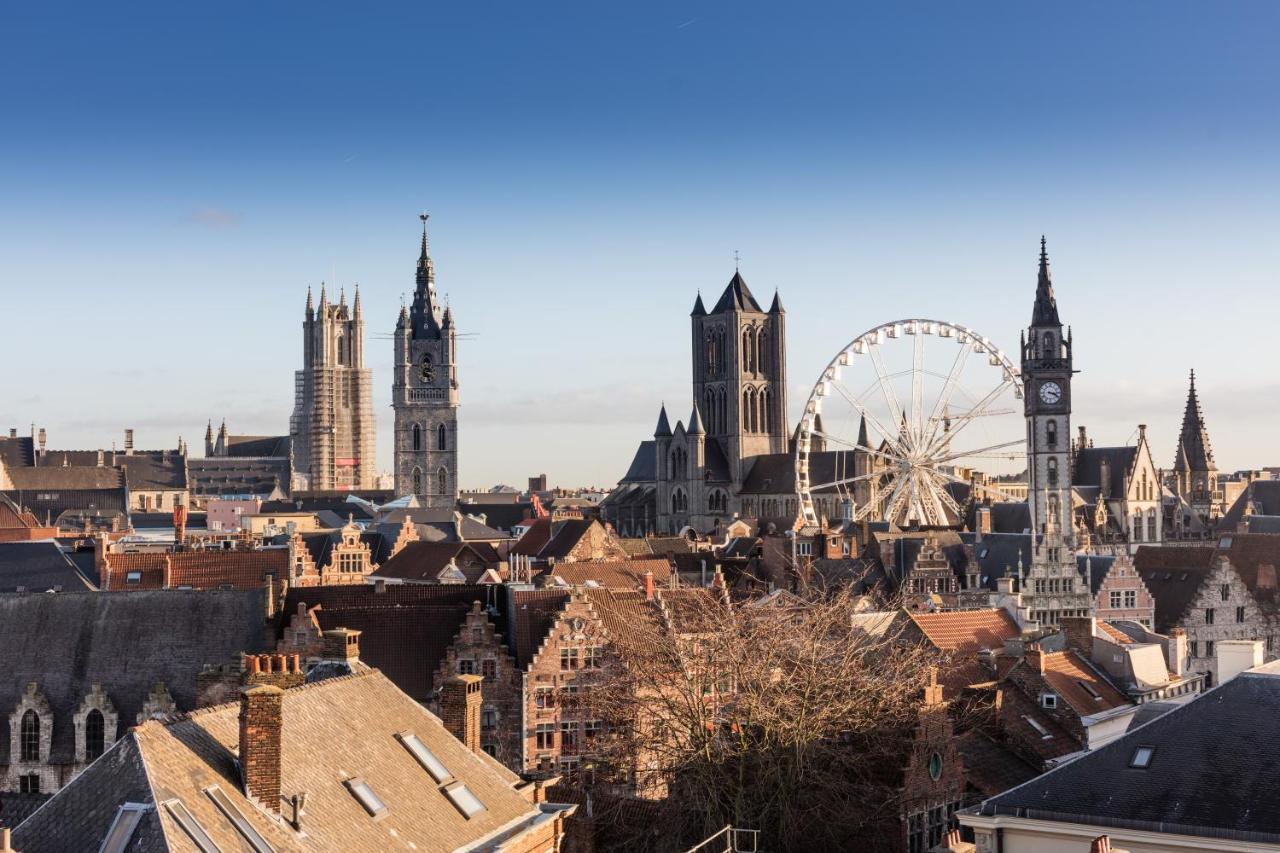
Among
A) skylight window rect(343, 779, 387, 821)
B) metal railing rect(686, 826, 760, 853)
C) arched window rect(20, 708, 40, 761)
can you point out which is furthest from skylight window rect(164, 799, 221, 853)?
arched window rect(20, 708, 40, 761)

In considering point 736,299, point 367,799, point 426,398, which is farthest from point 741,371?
point 367,799

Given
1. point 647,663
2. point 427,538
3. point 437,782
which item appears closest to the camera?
point 437,782

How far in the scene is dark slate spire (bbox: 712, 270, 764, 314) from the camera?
178 metres

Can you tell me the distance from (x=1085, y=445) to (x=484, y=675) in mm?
110346

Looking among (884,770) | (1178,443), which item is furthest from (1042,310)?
(884,770)

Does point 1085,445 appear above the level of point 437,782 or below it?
above

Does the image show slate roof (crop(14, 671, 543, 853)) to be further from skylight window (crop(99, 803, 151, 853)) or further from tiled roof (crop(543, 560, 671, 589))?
tiled roof (crop(543, 560, 671, 589))

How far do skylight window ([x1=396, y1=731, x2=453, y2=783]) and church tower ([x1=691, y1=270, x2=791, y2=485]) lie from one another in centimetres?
14414

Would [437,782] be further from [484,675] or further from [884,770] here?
[484,675]

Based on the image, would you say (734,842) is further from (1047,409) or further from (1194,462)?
(1194,462)

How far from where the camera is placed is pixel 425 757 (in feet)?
92.3

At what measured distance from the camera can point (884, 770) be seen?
36.4 meters

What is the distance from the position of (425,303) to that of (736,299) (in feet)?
127

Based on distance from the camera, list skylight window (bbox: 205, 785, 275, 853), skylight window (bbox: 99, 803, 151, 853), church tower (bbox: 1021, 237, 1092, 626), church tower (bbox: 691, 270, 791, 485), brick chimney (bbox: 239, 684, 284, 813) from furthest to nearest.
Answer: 1. church tower (bbox: 691, 270, 791, 485)
2. church tower (bbox: 1021, 237, 1092, 626)
3. brick chimney (bbox: 239, 684, 284, 813)
4. skylight window (bbox: 205, 785, 275, 853)
5. skylight window (bbox: 99, 803, 151, 853)
